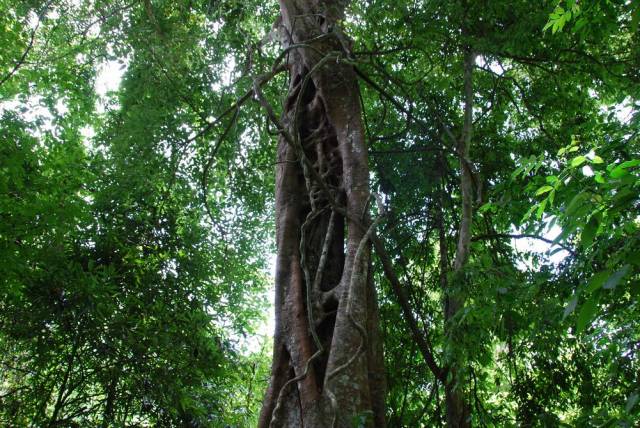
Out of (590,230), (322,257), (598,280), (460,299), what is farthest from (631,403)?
(322,257)

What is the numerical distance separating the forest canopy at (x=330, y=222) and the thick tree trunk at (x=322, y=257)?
0.01m

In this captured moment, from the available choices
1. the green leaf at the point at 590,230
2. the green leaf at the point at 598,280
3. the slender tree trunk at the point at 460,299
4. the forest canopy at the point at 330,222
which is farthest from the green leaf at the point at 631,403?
the slender tree trunk at the point at 460,299

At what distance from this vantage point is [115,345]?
414cm

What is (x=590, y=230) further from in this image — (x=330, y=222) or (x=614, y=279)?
(x=330, y=222)

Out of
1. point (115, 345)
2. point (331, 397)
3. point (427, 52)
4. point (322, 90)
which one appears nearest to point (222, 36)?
point (322, 90)

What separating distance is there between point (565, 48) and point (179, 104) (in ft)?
10.4

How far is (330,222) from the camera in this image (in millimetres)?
3283

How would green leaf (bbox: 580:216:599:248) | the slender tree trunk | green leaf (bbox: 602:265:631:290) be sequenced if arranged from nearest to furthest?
green leaf (bbox: 602:265:631:290) → green leaf (bbox: 580:216:599:248) → the slender tree trunk

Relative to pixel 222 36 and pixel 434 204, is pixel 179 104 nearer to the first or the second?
pixel 222 36

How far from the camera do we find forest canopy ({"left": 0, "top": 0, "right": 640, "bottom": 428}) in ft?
9.14

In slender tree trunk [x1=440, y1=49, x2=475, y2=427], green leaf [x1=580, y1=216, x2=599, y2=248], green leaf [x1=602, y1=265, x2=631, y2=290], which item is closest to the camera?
green leaf [x1=602, y1=265, x2=631, y2=290]

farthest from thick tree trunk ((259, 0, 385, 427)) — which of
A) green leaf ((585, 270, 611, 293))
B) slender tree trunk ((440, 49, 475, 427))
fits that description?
green leaf ((585, 270, 611, 293))

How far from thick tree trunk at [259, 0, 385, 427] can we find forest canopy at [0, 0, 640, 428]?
14 mm

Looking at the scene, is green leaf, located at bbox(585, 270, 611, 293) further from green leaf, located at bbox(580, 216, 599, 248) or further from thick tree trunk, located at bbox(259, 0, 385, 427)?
thick tree trunk, located at bbox(259, 0, 385, 427)
